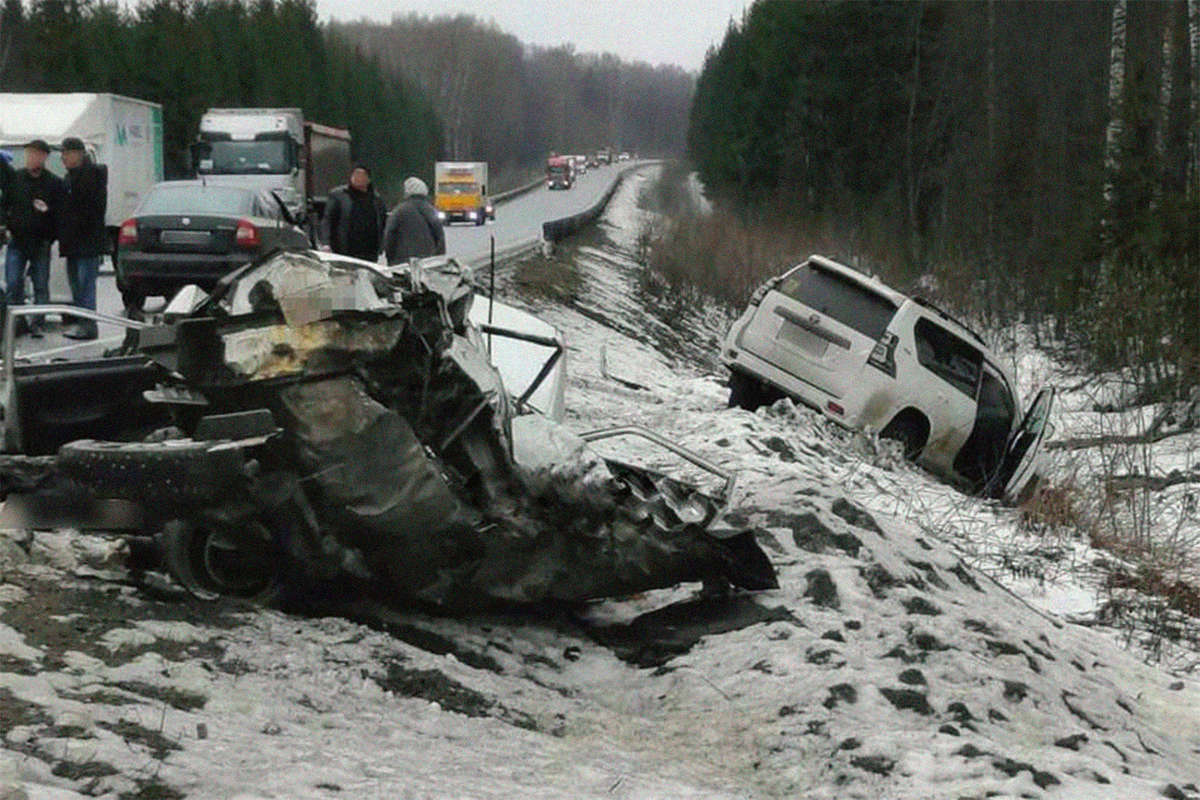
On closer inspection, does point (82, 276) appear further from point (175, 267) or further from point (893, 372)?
point (893, 372)

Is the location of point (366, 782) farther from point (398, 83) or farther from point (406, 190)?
point (398, 83)

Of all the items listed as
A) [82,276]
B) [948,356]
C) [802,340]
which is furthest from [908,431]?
[82,276]

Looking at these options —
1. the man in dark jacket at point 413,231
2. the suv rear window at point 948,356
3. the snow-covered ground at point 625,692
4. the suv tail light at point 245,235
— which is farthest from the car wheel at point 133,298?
the snow-covered ground at point 625,692

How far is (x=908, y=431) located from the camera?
13.8 m

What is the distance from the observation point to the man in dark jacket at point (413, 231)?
41.4ft

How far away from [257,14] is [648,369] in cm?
6502

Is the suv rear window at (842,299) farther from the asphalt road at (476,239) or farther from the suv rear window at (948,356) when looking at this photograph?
the asphalt road at (476,239)

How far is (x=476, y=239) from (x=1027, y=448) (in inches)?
1087

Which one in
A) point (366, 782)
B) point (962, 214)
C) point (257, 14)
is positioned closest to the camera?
point (366, 782)

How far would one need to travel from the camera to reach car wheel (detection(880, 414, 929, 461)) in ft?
45.0

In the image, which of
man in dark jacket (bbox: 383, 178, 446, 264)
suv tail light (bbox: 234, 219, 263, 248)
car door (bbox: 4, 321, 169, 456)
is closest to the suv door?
man in dark jacket (bbox: 383, 178, 446, 264)

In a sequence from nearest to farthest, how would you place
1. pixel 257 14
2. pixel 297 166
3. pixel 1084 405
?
pixel 1084 405
pixel 297 166
pixel 257 14

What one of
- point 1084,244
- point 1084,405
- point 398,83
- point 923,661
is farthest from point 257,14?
point 923,661

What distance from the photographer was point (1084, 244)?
25.2m
